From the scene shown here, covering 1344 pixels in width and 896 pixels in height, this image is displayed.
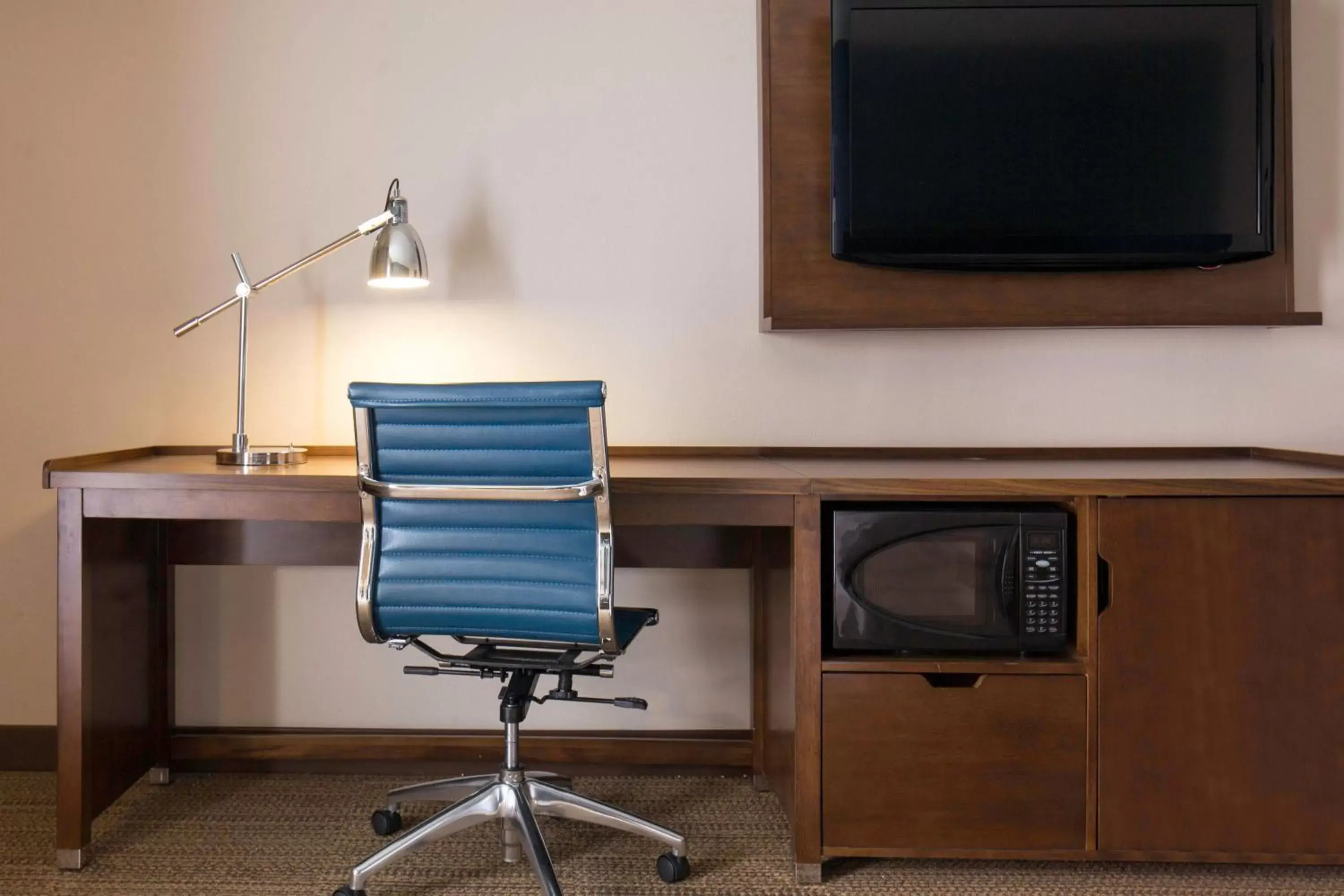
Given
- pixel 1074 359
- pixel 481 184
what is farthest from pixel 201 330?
pixel 1074 359

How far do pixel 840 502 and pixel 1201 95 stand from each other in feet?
4.29

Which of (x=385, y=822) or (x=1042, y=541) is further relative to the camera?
(x=385, y=822)

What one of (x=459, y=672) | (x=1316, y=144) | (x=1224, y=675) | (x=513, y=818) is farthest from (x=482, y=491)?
(x=1316, y=144)

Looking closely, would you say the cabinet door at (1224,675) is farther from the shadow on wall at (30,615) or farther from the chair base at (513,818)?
the shadow on wall at (30,615)

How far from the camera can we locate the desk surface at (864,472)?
5.98ft

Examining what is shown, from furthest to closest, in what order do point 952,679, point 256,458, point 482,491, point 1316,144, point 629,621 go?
point 1316,144
point 256,458
point 952,679
point 629,621
point 482,491

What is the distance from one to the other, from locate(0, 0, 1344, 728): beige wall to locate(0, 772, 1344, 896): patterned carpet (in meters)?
0.60

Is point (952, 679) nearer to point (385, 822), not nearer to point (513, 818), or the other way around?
point (513, 818)

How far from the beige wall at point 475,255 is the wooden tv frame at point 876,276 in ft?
0.25

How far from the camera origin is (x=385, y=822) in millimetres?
2045

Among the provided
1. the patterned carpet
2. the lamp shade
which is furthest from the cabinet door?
the lamp shade

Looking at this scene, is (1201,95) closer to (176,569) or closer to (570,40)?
(570,40)

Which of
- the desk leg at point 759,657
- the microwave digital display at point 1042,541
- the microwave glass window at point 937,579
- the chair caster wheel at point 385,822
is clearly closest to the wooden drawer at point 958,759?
the microwave glass window at point 937,579

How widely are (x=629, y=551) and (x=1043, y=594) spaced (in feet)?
3.10
